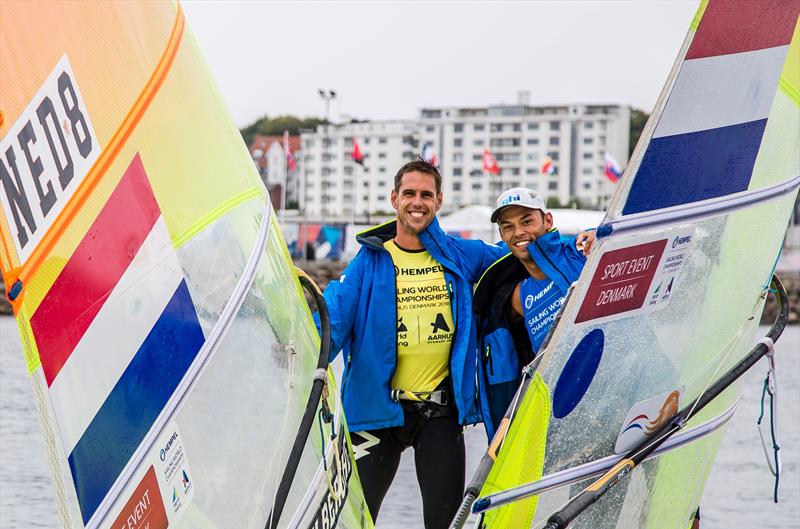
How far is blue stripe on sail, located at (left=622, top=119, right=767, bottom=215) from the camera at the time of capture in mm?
3164

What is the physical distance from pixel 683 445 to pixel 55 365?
2.09m

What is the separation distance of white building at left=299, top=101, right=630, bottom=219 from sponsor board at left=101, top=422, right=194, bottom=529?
100 meters

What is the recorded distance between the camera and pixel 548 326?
12.5 ft

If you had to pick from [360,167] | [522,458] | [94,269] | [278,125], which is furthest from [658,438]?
[278,125]

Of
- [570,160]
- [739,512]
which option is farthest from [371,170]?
[739,512]

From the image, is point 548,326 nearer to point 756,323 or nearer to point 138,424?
point 756,323

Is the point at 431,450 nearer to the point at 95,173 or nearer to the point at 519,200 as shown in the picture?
the point at 519,200

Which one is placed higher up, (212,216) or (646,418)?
(212,216)

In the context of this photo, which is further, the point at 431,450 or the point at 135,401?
the point at 431,450

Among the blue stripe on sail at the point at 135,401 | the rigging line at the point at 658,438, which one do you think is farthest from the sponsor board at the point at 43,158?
the rigging line at the point at 658,438

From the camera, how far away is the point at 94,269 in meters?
2.56

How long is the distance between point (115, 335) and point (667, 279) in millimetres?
1636

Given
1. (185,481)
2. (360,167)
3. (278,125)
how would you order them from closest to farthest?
(185,481) → (360,167) → (278,125)

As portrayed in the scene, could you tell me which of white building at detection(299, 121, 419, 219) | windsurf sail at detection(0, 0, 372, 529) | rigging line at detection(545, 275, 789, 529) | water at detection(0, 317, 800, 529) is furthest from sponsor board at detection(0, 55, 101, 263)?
white building at detection(299, 121, 419, 219)
